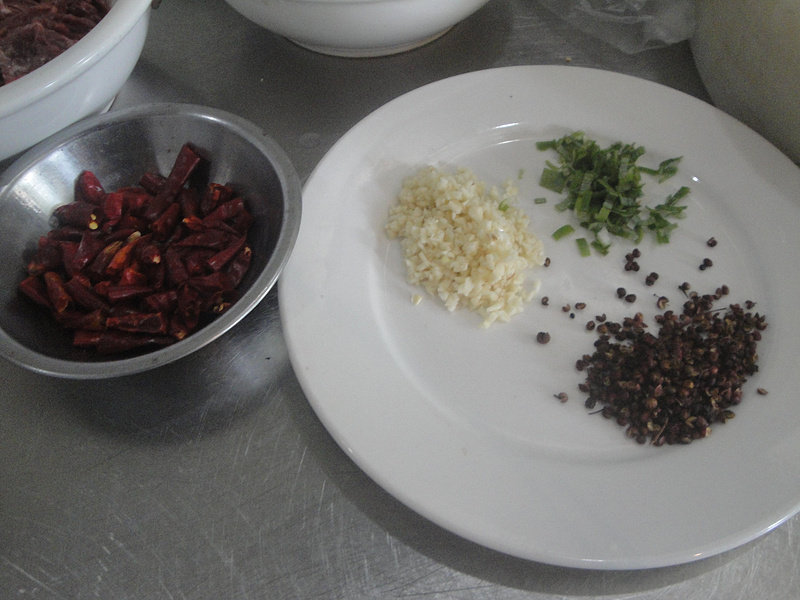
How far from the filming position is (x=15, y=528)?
4.05ft

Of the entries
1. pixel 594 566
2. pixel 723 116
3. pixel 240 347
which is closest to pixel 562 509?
pixel 594 566

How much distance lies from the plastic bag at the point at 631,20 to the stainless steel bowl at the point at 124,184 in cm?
124

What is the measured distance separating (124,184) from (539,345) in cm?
109

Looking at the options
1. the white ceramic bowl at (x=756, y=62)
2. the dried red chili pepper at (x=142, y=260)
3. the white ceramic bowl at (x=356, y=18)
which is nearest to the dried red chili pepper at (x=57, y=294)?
the dried red chili pepper at (x=142, y=260)

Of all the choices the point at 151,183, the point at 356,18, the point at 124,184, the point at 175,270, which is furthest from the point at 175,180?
the point at 356,18

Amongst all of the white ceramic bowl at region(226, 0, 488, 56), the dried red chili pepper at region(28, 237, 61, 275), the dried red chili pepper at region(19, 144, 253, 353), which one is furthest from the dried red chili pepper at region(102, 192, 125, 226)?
the white ceramic bowl at region(226, 0, 488, 56)

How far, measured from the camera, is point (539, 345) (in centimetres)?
137

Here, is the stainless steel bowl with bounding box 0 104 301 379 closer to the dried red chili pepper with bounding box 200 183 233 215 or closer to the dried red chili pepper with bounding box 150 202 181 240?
the dried red chili pepper with bounding box 200 183 233 215

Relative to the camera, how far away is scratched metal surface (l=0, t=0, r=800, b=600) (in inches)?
46.0

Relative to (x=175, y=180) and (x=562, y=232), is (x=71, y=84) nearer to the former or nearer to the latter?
(x=175, y=180)

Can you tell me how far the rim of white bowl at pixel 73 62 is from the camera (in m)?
1.27

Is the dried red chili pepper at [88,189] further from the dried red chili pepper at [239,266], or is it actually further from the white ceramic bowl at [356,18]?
the white ceramic bowl at [356,18]

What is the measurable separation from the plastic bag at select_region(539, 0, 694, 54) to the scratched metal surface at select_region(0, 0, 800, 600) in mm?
1400

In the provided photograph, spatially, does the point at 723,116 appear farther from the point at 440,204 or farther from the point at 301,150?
the point at 301,150
